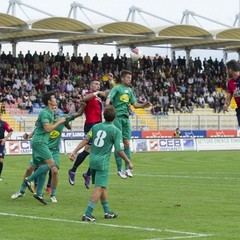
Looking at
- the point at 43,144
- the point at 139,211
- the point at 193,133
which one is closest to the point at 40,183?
the point at 43,144

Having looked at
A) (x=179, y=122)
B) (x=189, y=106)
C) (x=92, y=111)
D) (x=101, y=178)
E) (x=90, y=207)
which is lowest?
(x=179, y=122)

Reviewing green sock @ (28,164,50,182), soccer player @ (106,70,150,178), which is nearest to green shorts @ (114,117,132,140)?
soccer player @ (106,70,150,178)

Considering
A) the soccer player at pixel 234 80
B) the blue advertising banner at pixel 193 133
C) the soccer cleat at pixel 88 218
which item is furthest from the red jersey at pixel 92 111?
the blue advertising banner at pixel 193 133

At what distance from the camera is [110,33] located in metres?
55.5

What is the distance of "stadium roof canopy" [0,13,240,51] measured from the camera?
51.3m

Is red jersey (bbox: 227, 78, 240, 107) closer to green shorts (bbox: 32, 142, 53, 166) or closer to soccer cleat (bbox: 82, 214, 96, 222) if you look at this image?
green shorts (bbox: 32, 142, 53, 166)

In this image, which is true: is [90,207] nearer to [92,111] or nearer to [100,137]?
[100,137]

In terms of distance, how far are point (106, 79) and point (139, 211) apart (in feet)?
137

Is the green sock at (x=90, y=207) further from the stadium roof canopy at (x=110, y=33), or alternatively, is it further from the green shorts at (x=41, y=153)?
the stadium roof canopy at (x=110, y=33)

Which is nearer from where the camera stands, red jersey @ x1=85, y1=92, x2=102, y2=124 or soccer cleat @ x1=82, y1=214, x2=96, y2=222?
A: soccer cleat @ x1=82, y1=214, x2=96, y2=222

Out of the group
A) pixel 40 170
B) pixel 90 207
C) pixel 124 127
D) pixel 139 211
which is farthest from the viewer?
pixel 124 127

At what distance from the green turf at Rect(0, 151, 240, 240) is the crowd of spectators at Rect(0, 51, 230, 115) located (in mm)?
28327

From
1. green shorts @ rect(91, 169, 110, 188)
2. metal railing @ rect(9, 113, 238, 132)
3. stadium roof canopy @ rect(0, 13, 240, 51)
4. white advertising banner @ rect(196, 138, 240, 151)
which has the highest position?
stadium roof canopy @ rect(0, 13, 240, 51)

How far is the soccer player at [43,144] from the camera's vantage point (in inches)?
647
